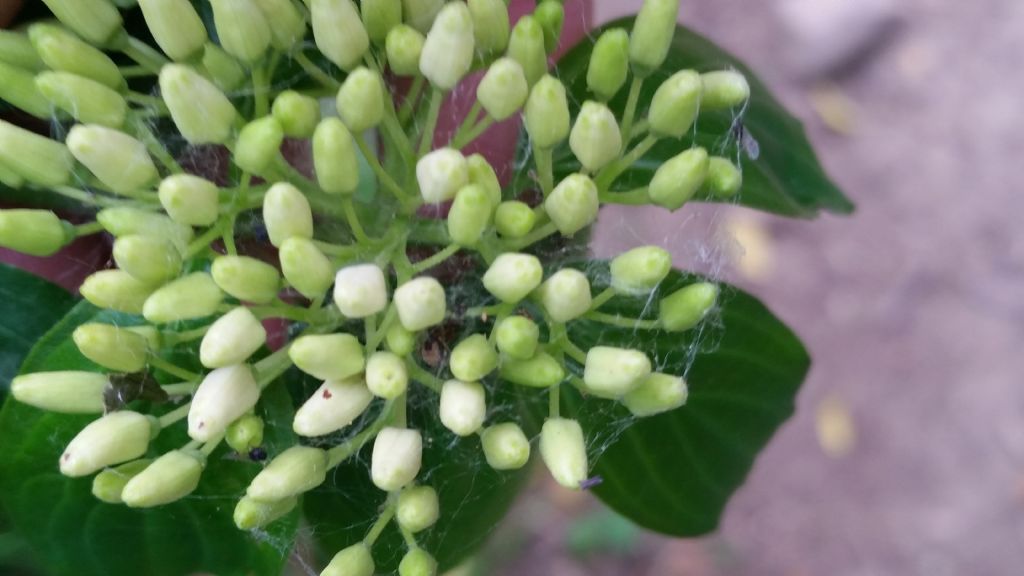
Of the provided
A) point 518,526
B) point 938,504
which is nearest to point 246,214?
point 518,526

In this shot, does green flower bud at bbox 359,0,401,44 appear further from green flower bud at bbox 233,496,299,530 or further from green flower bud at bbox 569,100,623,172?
green flower bud at bbox 233,496,299,530

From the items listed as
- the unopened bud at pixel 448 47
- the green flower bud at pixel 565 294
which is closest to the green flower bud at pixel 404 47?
the unopened bud at pixel 448 47

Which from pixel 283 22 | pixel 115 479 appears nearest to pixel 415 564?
pixel 115 479

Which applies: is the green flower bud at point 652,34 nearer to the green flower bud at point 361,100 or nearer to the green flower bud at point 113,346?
the green flower bud at point 361,100

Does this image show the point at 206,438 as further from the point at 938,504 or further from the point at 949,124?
the point at 949,124

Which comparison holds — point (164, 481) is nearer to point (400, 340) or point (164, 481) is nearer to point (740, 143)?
point (400, 340)

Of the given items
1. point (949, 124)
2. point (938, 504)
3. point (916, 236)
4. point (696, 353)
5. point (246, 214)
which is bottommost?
point (938, 504)
